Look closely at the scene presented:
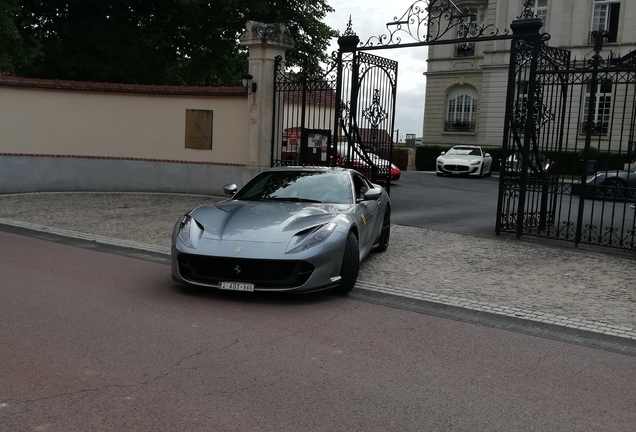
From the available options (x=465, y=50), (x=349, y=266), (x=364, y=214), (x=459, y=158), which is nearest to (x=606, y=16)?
(x=465, y=50)

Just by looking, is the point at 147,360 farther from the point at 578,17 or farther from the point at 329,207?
the point at 578,17

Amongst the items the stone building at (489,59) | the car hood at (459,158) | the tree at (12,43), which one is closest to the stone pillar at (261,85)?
the tree at (12,43)

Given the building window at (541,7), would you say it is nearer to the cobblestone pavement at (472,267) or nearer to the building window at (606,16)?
the building window at (606,16)

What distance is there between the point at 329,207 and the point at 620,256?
5.22 meters

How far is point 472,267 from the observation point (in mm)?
9047

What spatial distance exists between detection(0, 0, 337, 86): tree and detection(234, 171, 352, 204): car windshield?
11.4 meters

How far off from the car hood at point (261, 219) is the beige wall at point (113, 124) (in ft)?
26.5

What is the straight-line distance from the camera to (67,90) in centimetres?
1608

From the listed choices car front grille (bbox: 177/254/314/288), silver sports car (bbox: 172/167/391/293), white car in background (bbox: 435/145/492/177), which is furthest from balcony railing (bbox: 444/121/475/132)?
car front grille (bbox: 177/254/314/288)

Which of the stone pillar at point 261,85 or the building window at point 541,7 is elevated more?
the building window at point 541,7

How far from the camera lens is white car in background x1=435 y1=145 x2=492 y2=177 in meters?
29.1

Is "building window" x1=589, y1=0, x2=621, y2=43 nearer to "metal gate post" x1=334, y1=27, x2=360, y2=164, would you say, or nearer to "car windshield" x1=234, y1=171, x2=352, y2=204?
"metal gate post" x1=334, y1=27, x2=360, y2=164

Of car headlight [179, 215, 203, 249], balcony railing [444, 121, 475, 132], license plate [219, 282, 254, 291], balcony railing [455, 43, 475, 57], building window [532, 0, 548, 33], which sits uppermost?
building window [532, 0, 548, 33]

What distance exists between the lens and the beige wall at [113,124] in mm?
15617
